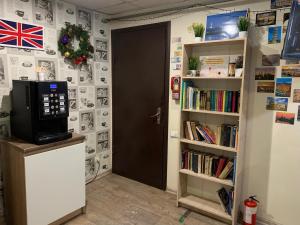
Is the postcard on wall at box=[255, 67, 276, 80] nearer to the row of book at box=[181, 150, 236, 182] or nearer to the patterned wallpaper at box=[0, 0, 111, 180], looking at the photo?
the row of book at box=[181, 150, 236, 182]

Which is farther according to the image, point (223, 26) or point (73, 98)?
point (73, 98)

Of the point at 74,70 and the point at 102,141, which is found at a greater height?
the point at 74,70

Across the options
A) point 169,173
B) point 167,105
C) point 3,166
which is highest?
point 167,105

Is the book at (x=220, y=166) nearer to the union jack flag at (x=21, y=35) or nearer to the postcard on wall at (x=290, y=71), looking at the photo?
the postcard on wall at (x=290, y=71)

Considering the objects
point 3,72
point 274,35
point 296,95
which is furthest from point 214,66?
point 3,72

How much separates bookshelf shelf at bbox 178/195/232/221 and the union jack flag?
2.40 meters

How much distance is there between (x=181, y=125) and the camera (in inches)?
98.5

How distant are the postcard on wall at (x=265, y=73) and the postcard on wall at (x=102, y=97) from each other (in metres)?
2.04

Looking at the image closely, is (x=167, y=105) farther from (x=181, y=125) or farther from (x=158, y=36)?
(x=158, y=36)

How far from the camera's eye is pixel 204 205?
2455 millimetres

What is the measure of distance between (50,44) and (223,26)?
1925 mm

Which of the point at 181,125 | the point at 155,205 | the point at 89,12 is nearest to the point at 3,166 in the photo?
the point at 155,205

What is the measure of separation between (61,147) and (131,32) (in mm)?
1800

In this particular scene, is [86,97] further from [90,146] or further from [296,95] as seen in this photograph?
[296,95]
